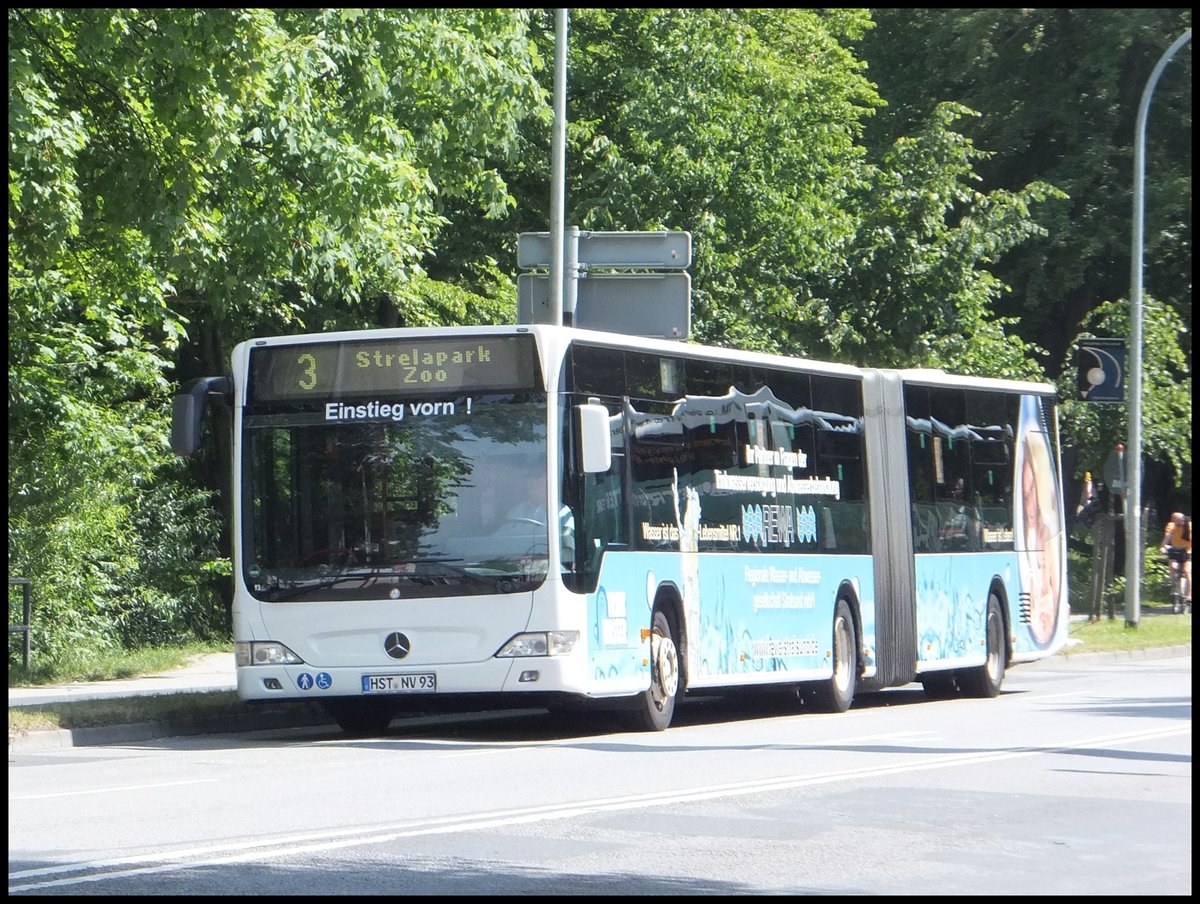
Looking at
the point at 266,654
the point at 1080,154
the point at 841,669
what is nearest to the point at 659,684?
the point at 266,654

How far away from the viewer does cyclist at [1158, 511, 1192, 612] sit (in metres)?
38.7

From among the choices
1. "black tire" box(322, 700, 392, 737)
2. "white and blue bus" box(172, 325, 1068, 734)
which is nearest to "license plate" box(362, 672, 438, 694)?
"white and blue bus" box(172, 325, 1068, 734)

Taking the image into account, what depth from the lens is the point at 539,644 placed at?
14.8 metres

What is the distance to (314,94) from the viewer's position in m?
18.6

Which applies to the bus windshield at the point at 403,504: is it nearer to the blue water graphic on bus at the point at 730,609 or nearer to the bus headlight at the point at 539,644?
the bus headlight at the point at 539,644

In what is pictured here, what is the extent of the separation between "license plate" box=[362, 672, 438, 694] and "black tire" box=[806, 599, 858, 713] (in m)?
5.38

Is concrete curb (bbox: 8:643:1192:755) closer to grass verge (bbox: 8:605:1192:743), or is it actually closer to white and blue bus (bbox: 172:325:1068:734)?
grass verge (bbox: 8:605:1192:743)

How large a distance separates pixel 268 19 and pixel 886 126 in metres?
26.0

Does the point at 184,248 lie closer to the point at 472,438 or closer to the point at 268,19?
the point at 268,19

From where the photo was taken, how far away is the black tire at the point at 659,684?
1605cm

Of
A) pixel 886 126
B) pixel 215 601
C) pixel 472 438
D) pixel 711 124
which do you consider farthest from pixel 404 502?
pixel 886 126

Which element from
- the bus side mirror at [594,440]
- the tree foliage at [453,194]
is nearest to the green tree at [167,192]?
the tree foliage at [453,194]

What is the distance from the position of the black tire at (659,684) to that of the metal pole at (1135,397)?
1512cm

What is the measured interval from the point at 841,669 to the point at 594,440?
5.45m
